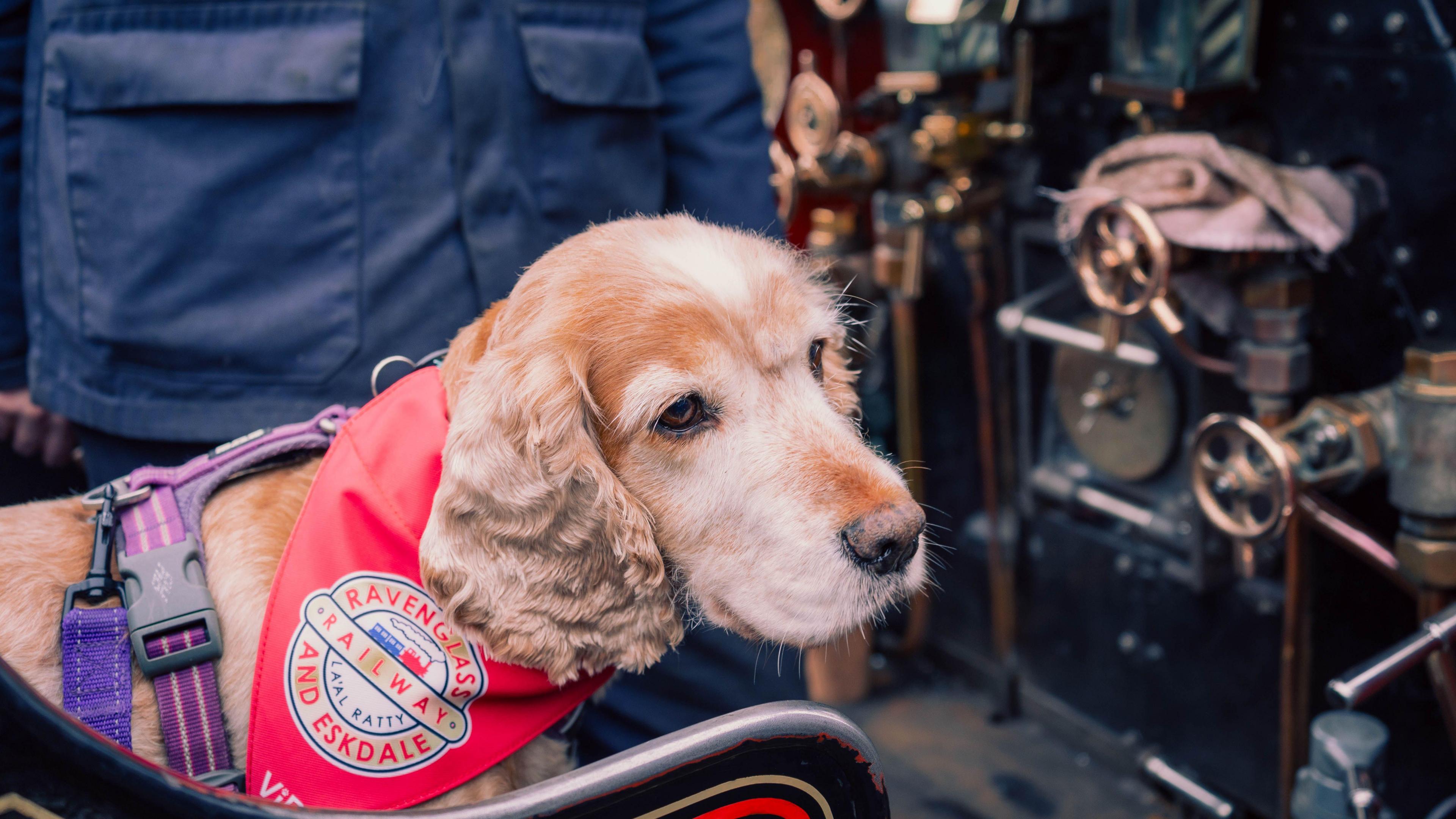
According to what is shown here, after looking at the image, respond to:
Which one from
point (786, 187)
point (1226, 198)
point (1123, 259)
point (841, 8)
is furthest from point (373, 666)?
point (841, 8)

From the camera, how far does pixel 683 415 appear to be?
84 cm

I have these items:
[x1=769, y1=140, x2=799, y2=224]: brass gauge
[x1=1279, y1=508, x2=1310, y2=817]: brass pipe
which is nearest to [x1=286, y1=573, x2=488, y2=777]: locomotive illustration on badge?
[x1=1279, y1=508, x2=1310, y2=817]: brass pipe

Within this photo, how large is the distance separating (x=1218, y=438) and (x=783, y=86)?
131cm

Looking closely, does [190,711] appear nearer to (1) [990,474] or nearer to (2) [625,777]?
(2) [625,777]

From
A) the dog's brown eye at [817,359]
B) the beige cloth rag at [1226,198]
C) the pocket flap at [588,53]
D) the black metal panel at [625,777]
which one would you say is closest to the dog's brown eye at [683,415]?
the dog's brown eye at [817,359]

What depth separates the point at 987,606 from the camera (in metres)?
2.12

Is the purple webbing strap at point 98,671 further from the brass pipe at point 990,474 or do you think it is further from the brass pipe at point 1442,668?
the brass pipe at point 990,474

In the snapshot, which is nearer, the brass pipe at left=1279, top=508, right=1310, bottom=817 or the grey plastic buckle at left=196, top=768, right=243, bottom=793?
the grey plastic buckle at left=196, top=768, right=243, bottom=793

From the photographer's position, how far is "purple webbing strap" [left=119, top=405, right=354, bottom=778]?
76 centimetres

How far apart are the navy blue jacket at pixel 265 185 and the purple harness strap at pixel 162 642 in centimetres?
20

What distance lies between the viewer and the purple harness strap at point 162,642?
2.41 feet

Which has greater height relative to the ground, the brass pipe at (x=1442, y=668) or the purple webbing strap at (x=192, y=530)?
the purple webbing strap at (x=192, y=530)

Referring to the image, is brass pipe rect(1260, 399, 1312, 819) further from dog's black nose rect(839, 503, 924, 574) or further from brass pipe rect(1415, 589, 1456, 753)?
dog's black nose rect(839, 503, 924, 574)

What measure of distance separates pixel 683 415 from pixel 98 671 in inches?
19.0
